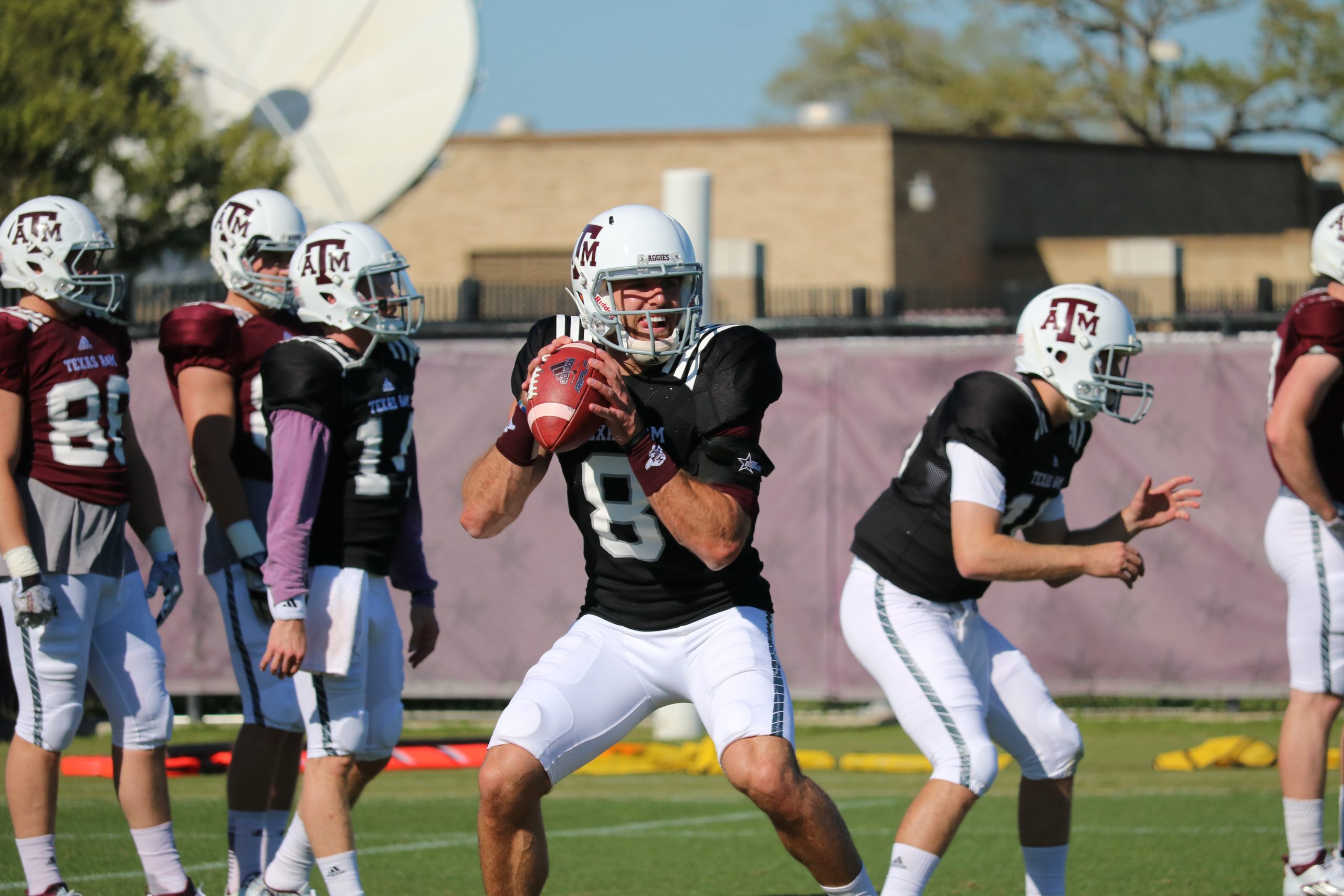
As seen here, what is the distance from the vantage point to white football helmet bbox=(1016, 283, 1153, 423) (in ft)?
17.0

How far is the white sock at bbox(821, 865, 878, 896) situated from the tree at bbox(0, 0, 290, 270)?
1928 centimetres

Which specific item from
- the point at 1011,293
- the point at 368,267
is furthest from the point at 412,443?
the point at 1011,293

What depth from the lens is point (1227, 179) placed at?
39.9 m

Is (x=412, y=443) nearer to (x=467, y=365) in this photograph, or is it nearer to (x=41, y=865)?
(x=41, y=865)

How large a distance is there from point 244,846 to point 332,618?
0.97 metres

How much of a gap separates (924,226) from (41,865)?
1249 inches

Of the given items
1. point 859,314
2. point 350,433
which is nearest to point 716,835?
point 350,433

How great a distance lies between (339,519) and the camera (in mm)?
5262

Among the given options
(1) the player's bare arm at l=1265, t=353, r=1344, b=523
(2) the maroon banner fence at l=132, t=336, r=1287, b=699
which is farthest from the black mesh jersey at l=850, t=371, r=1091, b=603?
(2) the maroon banner fence at l=132, t=336, r=1287, b=699

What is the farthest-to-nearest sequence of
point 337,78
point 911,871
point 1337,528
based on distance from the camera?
point 337,78 < point 1337,528 < point 911,871

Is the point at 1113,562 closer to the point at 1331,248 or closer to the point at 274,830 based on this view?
the point at 1331,248

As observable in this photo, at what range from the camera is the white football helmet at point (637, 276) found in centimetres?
446

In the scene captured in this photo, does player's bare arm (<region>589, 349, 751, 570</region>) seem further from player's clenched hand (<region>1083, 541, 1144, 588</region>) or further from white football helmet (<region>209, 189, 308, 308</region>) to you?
white football helmet (<region>209, 189, 308, 308</region>)

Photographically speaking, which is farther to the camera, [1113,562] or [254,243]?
[254,243]
